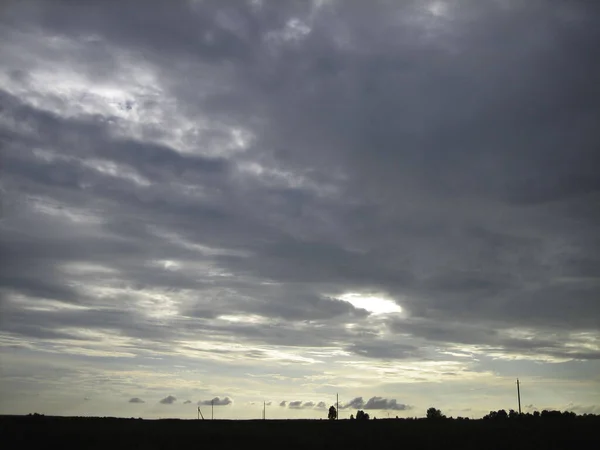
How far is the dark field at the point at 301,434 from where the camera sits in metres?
68.4

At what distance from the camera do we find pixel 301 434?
7788 centimetres

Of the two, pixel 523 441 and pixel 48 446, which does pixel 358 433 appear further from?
pixel 48 446

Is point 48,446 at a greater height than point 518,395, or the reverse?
point 518,395

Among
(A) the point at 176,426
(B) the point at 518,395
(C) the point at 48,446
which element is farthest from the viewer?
(B) the point at 518,395

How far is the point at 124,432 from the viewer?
256ft

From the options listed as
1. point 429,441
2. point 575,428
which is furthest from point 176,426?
point 575,428

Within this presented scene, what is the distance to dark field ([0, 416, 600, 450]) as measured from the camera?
68.4 meters

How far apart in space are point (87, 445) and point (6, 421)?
91.3 feet

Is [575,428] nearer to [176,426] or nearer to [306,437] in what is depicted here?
[306,437]

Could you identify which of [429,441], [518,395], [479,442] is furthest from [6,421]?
[518,395]

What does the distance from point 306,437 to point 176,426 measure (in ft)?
74.5

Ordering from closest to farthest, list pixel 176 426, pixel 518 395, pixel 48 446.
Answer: pixel 48 446, pixel 176 426, pixel 518 395

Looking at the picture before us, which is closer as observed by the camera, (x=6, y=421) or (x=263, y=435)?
(x=263, y=435)

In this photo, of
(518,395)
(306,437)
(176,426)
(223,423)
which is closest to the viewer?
(306,437)
